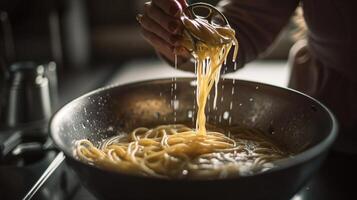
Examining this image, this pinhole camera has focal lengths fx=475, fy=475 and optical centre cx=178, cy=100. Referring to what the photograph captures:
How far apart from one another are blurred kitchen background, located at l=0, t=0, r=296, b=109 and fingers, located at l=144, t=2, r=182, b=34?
1.02 metres

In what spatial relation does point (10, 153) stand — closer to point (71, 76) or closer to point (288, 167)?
point (288, 167)

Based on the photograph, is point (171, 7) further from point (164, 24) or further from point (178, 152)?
point (178, 152)

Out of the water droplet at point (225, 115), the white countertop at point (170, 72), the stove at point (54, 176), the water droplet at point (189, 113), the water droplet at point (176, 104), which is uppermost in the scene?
the water droplet at point (176, 104)

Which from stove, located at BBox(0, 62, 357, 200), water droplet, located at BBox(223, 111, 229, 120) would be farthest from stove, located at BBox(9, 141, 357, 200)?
water droplet, located at BBox(223, 111, 229, 120)

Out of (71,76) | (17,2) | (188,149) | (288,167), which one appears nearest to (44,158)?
(188,149)

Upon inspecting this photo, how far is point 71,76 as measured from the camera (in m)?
2.35

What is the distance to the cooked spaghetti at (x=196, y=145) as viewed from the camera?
37.9 inches

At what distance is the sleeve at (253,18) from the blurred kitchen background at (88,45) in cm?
76

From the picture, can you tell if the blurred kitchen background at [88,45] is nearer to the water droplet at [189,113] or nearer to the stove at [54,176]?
the stove at [54,176]

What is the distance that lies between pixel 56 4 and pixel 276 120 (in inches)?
57.7

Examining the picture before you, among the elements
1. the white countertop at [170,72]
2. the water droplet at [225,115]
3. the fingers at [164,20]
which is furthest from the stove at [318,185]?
the white countertop at [170,72]

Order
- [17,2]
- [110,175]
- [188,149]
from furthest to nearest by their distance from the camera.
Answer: [17,2] < [188,149] < [110,175]

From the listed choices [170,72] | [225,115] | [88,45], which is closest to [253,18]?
[225,115]

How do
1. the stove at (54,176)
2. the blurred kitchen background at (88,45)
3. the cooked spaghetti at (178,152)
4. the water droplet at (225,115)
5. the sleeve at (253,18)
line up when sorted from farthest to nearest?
1. the blurred kitchen background at (88,45)
2. the sleeve at (253,18)
3. the water droplet at (225,115)
4. the stove at (54,176)
5. the cooked spaghetti at (178,152)
